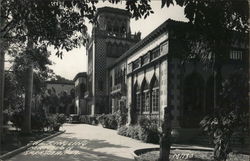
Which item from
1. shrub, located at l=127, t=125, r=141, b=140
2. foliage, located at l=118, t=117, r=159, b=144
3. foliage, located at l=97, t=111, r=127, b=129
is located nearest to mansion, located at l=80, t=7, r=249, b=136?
foliage, located at l=118, t=117, r=159, b=144

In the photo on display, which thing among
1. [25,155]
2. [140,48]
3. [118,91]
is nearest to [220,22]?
[25,155]

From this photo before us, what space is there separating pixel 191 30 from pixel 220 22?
62cm

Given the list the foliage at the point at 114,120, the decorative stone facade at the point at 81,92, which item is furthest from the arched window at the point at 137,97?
the decorative stone facade at the point at 81,92

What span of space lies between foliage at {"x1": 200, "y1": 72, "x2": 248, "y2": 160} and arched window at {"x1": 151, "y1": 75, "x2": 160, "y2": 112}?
16.3 meters

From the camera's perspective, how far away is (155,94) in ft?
80.5

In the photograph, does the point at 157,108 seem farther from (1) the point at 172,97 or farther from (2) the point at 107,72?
(2) the point at 107,72

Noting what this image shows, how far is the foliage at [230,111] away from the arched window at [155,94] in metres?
16.3

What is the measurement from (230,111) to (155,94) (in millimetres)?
17547

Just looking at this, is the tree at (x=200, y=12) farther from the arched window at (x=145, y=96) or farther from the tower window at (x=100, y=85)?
the tower window at (x=100, y=85)

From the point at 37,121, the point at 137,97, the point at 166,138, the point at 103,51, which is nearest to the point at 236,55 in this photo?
the point at 137,97

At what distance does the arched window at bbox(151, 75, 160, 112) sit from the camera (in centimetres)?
2408

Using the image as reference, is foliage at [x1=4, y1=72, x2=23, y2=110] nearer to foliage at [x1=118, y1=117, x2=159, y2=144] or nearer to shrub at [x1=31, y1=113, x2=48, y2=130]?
shrub at [x1=31, y1=113, x2=48, y2=130]

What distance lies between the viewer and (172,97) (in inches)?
842

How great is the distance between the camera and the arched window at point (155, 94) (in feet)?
79.0
